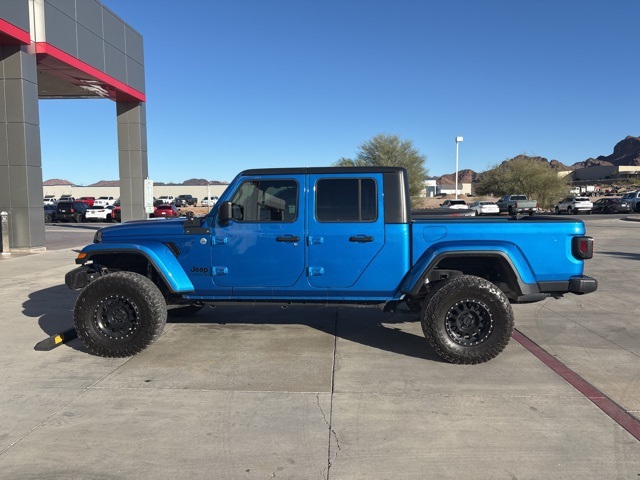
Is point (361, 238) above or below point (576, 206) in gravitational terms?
below

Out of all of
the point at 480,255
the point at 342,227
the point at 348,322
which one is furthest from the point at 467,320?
the point at 348,322

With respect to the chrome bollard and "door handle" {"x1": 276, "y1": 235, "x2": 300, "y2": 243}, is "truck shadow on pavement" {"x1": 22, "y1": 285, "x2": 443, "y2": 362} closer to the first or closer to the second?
"door handle" {"x1": 276, "y1": 235, "x2": 300, "y2": 243}

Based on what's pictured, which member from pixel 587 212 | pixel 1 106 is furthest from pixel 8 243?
pixel 587 212

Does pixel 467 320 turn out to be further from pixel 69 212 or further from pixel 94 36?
pixel 69 212

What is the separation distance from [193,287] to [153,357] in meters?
0.85

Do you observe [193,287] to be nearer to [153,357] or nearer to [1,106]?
[153,357]

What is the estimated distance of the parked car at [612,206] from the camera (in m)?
41.3

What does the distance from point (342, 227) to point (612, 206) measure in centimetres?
4479

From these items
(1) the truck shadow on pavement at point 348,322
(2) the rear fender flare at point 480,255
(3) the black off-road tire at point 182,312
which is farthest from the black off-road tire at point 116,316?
(2) the rear fender flare at point 480,255

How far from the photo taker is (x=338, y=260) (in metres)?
5.27

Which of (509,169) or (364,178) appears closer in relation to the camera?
(364,178)

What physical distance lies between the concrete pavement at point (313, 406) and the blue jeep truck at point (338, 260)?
49cm

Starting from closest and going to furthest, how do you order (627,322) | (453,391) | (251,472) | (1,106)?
(251,472), (453,391), (627,322), (1,106)

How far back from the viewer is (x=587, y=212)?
42625 mm
